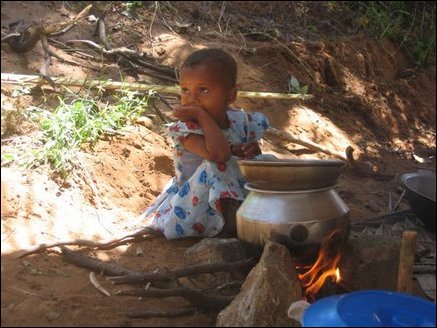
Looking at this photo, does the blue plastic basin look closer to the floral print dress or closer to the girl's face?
the floral print dress

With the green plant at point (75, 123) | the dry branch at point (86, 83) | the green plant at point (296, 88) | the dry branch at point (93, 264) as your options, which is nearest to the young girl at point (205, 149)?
the dry branch at point (93, 264)

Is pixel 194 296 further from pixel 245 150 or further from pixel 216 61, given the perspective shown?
pixel 216 61

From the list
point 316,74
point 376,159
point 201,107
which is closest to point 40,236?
point 201,107

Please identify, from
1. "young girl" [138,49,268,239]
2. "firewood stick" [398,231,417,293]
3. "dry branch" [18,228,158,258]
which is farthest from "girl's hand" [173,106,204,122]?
"firewood stick" [398,231,417,293]

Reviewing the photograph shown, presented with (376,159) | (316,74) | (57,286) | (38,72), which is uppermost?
(38,72)

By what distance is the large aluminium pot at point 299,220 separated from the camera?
2.10 metres

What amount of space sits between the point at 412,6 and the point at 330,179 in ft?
19.5

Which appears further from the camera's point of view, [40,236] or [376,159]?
[376,159]

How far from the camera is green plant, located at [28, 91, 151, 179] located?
3.05 metres

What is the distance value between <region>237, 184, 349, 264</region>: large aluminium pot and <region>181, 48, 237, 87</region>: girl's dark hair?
88 centimetres

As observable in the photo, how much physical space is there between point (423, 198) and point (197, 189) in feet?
3.46

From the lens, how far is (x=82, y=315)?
1958mm

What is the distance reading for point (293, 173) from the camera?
2076mm

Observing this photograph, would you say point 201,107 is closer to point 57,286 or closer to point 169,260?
point 169,260
